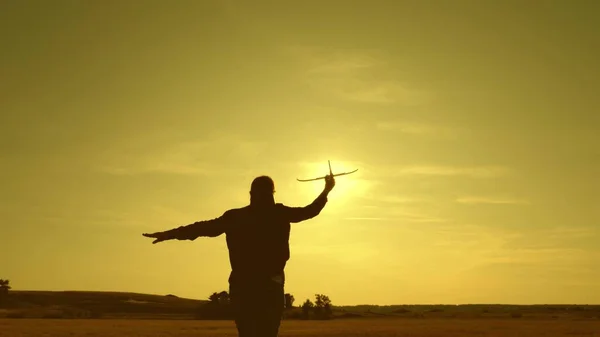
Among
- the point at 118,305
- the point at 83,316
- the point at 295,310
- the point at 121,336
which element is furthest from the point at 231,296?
the point at 118,305

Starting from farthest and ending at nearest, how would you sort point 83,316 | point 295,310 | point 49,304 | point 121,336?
point 49,304, point 295,310, point 83,316, point 121,336

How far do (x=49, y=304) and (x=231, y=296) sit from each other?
15382 centimetres

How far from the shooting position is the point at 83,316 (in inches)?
4518

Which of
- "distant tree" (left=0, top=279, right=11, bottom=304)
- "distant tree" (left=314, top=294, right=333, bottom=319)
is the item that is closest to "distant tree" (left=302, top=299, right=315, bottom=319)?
"distant tree" (left=314, top=294, right=333, bottom=319)

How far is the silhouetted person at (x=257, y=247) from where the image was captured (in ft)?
19.6

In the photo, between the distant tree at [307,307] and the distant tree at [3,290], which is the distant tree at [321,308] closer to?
the distant tree at [307,307]

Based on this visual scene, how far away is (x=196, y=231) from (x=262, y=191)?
2.19 feet

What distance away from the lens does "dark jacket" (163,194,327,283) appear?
602 cm

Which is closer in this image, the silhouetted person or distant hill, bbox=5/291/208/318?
the silhouetted person

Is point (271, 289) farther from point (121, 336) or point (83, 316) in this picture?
point (83, 316)

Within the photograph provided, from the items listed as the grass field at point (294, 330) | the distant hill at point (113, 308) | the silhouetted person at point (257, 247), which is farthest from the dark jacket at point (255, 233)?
the distant hill at point (113, 308)

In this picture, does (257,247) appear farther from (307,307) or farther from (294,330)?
(307,307)

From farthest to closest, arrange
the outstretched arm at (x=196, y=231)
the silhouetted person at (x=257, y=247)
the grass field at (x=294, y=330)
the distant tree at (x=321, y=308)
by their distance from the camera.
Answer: the distant tree at (x=321, y=308) < the grass field at (x=294, y=330) < the outstretched arm at (x=196, y=231) < the silhouetted person at (x=257, y=247)

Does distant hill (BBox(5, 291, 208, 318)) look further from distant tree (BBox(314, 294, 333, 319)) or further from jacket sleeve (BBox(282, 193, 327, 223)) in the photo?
jacket sleeve (BBox(282, 193, 327, 223))
